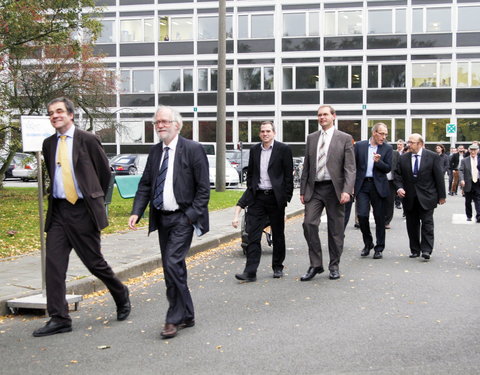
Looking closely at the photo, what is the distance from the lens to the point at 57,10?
592 inches

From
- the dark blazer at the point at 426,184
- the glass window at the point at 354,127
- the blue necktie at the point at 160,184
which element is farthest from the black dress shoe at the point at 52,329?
the glass window at the point at 354,127

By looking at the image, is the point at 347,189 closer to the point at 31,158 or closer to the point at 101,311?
the point at 101,311

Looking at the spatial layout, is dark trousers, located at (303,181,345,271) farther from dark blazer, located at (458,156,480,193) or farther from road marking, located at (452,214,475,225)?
road marking, located at (452,214,475,225)

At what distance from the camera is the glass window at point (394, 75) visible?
1722 inches

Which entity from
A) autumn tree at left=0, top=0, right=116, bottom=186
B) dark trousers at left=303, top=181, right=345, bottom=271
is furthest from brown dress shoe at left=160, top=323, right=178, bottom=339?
autumn tree at left=0, top=0, right=116, bottom=186

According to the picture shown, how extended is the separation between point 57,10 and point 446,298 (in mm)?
11256

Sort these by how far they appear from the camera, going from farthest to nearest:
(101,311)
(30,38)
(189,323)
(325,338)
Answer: (30,38) → (101,311) → (189,323) → (325,338)

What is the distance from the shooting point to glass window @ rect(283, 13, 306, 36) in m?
45.2

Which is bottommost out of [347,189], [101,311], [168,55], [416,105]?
[101,311]

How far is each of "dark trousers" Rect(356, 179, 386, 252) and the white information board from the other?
492cm

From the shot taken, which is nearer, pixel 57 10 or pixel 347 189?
pixel 347 189

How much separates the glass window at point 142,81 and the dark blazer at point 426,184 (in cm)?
3845

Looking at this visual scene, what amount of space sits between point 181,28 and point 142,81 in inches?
177

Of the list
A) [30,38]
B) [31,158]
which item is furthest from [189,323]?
[31,158]
